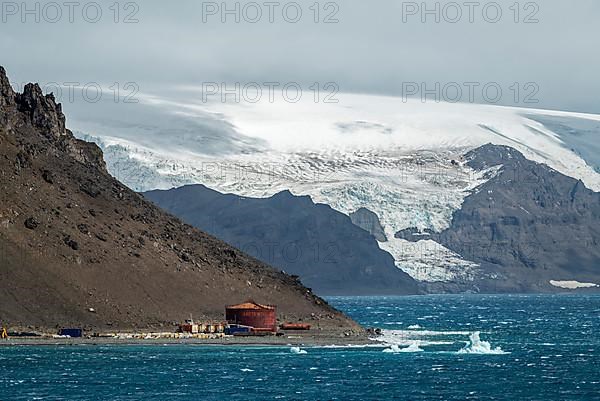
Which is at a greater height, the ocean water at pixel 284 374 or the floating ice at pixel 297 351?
the floating ice at pixel 297 351

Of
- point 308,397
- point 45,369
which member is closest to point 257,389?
point 308,397

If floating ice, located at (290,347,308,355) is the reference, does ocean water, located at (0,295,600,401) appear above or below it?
below

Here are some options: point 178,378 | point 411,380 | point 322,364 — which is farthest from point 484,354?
point 178,378

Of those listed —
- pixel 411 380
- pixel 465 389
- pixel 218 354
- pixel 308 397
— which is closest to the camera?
pixel 308 397

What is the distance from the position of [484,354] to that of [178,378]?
58788 mm

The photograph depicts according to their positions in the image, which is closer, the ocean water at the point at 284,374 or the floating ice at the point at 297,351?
the ocean water at the point at 284,374

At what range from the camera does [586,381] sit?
Answer: 157250mm

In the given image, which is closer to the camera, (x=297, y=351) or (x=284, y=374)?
(x=284, y=374)

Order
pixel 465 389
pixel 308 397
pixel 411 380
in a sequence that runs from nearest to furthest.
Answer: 1. pixel 308 397
2. pixel 465 389
3. pixel 411 380

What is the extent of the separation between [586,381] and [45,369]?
58.2 m

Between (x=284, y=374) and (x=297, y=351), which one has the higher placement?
(x=297, y=351)

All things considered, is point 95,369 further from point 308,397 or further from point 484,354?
point 484,354

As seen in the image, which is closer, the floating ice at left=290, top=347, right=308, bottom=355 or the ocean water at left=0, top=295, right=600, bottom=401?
the ocean water at left=0, top=295, right=600, bottom=401

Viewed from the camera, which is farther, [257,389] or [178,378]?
[178,378]
